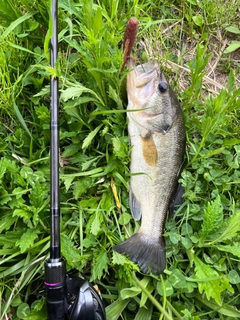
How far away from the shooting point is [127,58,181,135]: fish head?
7.72ft

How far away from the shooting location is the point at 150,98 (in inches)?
93.0

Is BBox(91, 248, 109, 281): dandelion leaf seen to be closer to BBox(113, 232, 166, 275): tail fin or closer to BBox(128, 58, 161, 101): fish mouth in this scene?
BBox(113, 232, 166, 275): tail fin

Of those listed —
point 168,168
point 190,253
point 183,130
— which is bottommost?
point 190,253

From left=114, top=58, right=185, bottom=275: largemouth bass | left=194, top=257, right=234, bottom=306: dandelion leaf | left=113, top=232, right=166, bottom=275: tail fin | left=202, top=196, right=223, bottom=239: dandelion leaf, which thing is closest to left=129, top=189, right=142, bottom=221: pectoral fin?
left=114, top=58, right=185, bottom=275: largemouth bass

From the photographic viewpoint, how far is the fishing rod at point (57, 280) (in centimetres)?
195

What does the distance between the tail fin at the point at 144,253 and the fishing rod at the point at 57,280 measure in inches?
12.6

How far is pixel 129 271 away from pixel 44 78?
4.30ft

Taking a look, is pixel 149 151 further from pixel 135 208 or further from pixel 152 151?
pixel 135 208

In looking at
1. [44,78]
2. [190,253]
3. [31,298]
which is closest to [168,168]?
[190,253]

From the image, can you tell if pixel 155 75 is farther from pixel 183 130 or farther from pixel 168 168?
pixel 168 168

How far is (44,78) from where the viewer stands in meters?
2.48

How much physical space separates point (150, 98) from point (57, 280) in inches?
46.5

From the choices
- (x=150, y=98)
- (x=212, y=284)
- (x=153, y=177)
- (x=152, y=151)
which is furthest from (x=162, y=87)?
(x=212, y=284)

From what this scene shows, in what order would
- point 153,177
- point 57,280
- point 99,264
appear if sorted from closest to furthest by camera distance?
1. point 57,280
2. point 99,264
3. point 153,177
